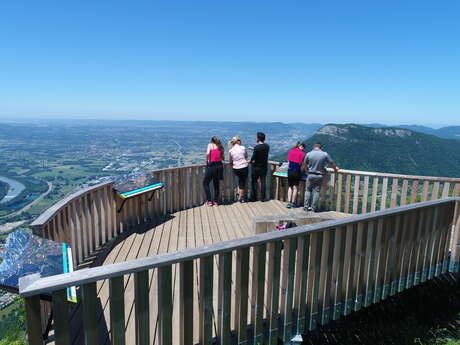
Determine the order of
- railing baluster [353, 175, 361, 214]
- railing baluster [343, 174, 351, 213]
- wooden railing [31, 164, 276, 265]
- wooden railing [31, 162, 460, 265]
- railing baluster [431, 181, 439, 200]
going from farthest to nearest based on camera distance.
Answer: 1. railing baluster [343, 174, 351, 213]
2. railing baluster [353, 175, 361, 214]
3. railing baluster [431, 181, 439, 200]
4. wooden railing [31, 162, 460, 265]
5. wooden railing [31, 164, 276, 265]

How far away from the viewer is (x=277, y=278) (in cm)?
256

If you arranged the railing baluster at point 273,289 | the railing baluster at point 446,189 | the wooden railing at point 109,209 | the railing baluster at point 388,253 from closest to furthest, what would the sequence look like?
the railing baluster at point 273,289
the railing baluster at point 388,253
the wooden railing at point 109,209
the railing baluster at point 446,189

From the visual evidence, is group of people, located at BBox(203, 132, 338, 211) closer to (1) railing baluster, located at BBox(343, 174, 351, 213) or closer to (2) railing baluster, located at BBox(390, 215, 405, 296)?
(1) railing baluster, located at BBox(343, 174, 351, 213)

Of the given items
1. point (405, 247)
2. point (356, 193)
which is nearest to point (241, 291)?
point (405, 247)

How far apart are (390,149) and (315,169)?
248 feet

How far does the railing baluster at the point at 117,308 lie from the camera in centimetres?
182

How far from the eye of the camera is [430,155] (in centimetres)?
7006

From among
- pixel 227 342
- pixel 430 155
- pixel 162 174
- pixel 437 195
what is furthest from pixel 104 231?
pixel 430 155

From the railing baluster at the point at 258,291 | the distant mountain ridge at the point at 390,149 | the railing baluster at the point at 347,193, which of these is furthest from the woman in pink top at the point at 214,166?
the distant mountain ridge at the point at 390,149

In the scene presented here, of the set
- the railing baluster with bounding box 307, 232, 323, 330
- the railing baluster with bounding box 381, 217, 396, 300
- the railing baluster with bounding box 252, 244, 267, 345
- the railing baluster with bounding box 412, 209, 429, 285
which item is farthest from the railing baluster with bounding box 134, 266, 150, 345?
the railing baluster with bounding box 412, 209, 429, 285

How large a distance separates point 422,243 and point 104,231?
4731 millimetres

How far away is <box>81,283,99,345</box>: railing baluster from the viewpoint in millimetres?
1758

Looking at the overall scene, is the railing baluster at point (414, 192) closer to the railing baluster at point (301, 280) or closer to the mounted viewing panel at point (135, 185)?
the railing baluster at point (301, 280)

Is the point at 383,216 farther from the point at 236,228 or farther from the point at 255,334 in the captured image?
the point at 236,228
